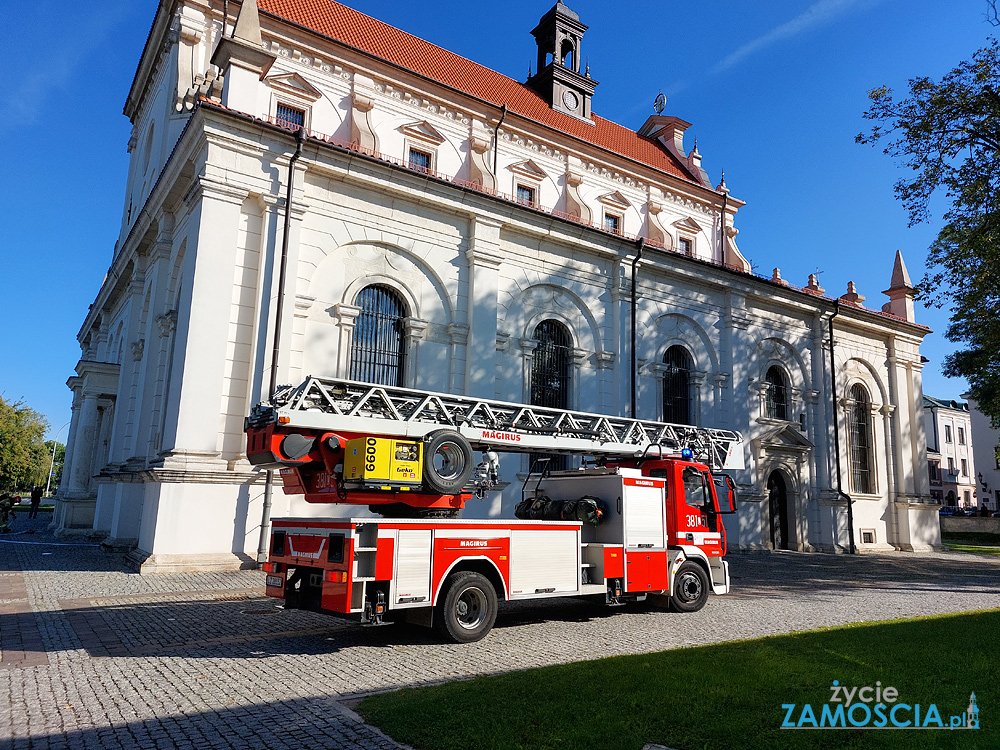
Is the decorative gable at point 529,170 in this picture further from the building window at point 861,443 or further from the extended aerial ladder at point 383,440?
the building window at point 861,443

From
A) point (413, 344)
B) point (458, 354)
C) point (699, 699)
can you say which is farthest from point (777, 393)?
point (699, 699)

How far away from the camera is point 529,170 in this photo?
2692 centimetres

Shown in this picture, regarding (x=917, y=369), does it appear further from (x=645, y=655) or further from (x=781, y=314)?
(x=645, y=655)

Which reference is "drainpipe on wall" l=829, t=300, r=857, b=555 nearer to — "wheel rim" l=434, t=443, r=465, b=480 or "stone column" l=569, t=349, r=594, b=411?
"stone column" l=569, t=349, r=594, b=411

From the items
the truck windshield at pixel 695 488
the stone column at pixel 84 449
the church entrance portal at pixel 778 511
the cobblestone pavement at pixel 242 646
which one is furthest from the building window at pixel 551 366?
the stone column at pixel 84 449

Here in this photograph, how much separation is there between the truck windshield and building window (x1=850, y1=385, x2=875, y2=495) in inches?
934

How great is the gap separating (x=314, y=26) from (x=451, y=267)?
33.7 feet

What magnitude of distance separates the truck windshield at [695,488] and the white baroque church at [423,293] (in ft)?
28.5

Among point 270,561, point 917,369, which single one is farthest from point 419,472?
point 917,369

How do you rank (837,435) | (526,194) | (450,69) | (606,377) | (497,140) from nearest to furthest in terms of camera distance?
(606,377), (497,140), (526,194), (450,69), (837,435)

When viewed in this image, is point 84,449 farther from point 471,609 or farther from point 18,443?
point 18,443

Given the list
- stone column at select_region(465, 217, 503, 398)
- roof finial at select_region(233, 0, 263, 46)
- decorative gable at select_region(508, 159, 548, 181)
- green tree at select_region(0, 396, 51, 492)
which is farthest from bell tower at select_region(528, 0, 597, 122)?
green tree at select_region(0, 396, 51, 492)

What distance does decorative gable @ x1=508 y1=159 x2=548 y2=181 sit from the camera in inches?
1048

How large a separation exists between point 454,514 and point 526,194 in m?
19.0
